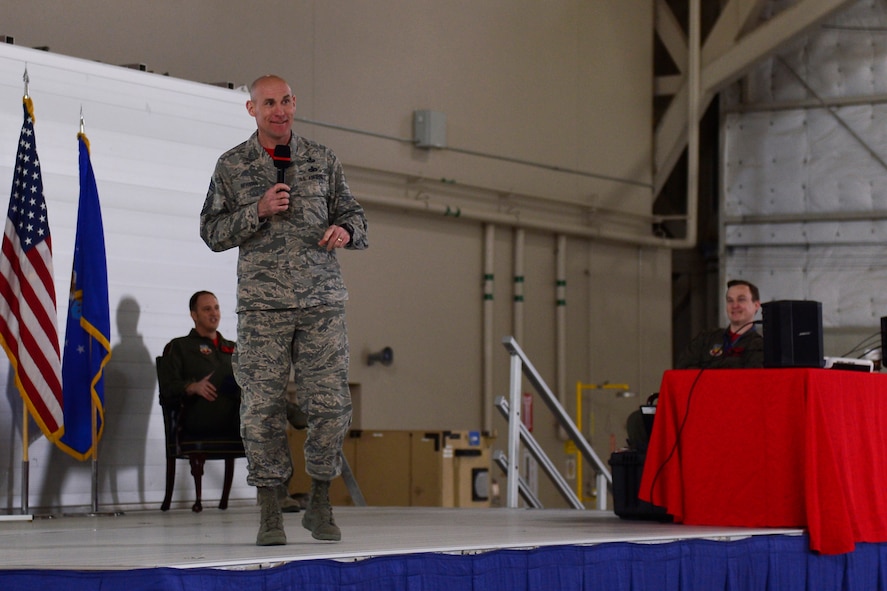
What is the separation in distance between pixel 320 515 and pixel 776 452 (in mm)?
1807

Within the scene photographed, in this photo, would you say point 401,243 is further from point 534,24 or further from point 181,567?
point 181,567

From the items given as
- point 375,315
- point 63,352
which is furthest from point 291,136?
point 375,315

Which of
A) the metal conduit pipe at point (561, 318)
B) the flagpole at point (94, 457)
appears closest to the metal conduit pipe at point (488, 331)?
the metal conduit pipe at point (561, 318)

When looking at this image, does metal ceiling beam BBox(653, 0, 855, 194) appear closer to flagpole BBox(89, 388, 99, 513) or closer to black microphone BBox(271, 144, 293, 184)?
flagpole BBox(89, 388, 99, 513)

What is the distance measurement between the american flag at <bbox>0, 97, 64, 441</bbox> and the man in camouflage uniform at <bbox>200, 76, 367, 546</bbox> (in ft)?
7.56

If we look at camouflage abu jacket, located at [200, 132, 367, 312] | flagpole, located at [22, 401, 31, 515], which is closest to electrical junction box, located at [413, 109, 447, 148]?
flagpole, located at [22, 401, 31, 515]

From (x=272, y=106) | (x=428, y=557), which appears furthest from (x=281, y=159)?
(x=428, y=557)

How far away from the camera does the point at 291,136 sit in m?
3.89

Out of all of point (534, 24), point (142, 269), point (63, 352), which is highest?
point (534, 24)

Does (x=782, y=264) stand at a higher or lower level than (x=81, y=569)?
higher

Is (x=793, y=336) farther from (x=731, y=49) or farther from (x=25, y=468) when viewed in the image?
(x=731, y=49)

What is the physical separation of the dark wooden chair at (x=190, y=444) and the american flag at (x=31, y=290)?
0.61 meters

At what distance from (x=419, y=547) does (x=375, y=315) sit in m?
6.65

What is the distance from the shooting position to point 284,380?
148 inches
